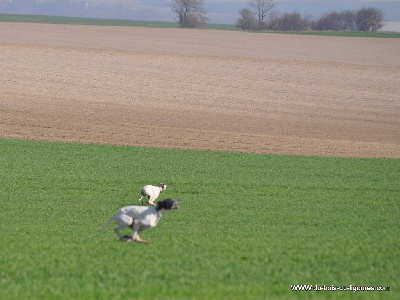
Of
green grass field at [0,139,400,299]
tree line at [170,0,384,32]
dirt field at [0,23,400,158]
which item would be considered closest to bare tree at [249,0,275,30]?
tree line at [170,0,384,32]

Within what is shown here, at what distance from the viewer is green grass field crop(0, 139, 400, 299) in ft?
27.2

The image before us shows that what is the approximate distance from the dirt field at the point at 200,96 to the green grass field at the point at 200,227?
5174mm

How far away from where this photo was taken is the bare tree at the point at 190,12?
391 ft

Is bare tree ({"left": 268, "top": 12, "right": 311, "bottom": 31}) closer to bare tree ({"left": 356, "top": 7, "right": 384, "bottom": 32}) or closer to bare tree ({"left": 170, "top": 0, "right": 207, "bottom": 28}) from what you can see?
bare tree ({"left": 356, "top": 7, "right": 384, "bottom": 32})

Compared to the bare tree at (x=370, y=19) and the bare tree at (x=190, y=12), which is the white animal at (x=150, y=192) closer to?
the bare tree at (x=190, y=12)

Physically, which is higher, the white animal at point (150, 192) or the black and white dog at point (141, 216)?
the black and white dog at point (141, 216)

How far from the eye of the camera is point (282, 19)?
114625 millimetres

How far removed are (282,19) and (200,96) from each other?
77714 mm

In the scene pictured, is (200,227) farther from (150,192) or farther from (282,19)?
(282,19)

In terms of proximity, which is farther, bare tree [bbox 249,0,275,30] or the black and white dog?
bare tree [bbox 249,0,275,30]

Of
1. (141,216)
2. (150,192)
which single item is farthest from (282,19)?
(141,216)

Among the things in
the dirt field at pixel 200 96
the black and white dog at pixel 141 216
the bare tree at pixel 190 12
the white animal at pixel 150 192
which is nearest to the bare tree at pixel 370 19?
the bare tree at pixel 190 12

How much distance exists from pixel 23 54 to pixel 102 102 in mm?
15582

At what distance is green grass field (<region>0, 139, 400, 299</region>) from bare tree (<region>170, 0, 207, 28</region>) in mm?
97592
